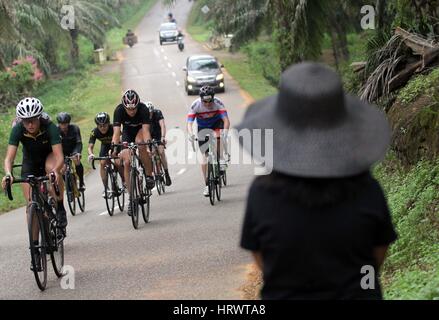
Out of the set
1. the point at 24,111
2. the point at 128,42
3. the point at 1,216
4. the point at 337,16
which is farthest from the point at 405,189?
the point at 128,42

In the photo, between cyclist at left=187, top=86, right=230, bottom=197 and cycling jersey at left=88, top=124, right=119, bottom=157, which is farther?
cycling jersey at left=88, top=124, right=119, bottom=157

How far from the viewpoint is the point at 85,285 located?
30.0 feet

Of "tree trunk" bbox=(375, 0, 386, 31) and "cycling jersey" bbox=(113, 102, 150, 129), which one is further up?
"tree trunk" bbox=(375, 0, 386, 31)

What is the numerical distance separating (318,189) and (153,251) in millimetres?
7409

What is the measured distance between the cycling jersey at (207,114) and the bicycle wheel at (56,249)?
5014 millimetres

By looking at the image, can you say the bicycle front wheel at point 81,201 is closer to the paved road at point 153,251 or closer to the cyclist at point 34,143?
the paved road at point 153,251

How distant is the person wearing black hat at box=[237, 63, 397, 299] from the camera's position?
3418 millimetres

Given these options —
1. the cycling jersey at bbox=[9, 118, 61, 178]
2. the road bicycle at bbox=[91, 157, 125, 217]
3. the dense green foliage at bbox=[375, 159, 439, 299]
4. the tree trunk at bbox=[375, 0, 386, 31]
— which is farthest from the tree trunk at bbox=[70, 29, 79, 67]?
the dense green foliage at bbox=[375, 159, 439, 299]

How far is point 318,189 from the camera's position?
11.3 feet

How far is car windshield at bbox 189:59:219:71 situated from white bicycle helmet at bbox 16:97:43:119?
104 ft

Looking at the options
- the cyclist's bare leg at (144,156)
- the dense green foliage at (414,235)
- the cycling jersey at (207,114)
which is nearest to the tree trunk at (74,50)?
the cycling jersey at (207,114)

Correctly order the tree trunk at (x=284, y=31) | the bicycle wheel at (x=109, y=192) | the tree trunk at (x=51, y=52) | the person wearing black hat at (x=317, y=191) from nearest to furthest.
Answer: the person wearing black hat at (x=317, y=191), the bicycle wheel at (x=109, y=192), the tree trunk at (x=284, y=31), the tree trunk at (x=51, y=52)

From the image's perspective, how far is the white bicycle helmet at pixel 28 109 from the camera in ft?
29.7

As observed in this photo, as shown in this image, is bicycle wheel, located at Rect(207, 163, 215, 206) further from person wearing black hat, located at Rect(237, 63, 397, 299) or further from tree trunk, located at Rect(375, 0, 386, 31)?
person wearing black hat, located at Rect(237, 63, 397, 299)
